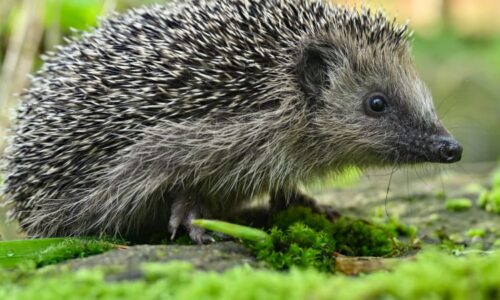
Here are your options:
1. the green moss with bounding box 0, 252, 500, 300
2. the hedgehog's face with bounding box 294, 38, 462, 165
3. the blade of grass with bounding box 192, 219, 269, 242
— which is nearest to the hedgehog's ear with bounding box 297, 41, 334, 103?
the hedgehog's face with bounding box 294, 38, 462, 165

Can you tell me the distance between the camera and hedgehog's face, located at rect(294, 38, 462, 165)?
611 cm

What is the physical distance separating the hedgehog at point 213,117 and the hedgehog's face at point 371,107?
1 cm

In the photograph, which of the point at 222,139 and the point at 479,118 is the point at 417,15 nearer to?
the point at 479,118

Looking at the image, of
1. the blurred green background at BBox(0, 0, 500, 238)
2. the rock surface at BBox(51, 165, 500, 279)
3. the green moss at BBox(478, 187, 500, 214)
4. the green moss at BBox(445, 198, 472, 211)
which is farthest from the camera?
the blurred green background at BBox(0, 0, 500, 238)

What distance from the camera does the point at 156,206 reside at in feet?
20.3

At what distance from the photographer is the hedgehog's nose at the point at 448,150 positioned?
5.93 m

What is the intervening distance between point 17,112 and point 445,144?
13.8 ft

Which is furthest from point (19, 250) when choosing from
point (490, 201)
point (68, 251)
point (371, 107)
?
point (490, 201)

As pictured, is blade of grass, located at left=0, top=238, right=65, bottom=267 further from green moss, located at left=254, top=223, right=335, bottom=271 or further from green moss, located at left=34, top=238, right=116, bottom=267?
green moss, located at left=254, top=223, right=335, bottom=271

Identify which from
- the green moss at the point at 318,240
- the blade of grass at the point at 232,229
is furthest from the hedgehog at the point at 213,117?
the blade of grass at the point at 232,229

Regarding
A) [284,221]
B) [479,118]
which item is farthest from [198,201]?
[479,118]

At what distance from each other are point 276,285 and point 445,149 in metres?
3.10

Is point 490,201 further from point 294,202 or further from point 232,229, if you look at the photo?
point 232,229

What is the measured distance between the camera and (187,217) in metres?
5.83
